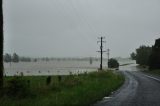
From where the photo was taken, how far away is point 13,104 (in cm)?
1521

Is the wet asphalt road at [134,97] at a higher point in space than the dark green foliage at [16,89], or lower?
lower

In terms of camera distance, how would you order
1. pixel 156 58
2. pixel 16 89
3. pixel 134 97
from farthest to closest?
pixel 156 58
pixel 134 97
pixel 16 89

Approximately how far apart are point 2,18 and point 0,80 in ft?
10.7

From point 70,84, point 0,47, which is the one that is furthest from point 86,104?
point 70,84

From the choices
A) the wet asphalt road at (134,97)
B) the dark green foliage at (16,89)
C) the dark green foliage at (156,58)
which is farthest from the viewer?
the dark green foliage at (156,58)

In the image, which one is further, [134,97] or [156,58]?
[156,58]

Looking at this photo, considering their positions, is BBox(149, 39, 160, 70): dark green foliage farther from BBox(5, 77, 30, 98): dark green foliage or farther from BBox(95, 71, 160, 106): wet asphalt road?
BBox(5, 77, 30, 98): dark green foliage

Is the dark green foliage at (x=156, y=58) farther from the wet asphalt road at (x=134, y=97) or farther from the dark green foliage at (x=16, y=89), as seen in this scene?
the dark green foliage at (x=16, y=89)

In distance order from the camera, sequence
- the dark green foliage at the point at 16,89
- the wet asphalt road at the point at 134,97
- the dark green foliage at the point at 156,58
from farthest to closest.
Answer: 1. the dark green foliage at the point at 156,58
2. the dark green foliage at the point at 16,89
3. the wet asphalt road at the point at 134,97

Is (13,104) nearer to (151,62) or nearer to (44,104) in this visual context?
(44,104)

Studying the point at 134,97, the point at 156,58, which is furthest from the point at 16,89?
the point at 156,58

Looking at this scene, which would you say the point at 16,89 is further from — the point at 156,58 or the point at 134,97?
the point at 156,58

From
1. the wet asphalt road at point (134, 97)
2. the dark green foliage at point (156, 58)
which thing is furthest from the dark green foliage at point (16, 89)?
the dark green foliage at point (156, 58)

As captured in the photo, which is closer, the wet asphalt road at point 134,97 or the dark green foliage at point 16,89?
the wet asphalt road at point 134,97
